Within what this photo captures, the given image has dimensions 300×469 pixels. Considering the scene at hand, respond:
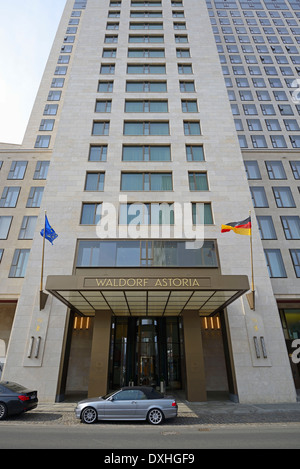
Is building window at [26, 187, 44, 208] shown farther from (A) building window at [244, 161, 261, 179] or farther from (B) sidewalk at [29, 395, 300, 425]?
(A) building window at [244, 161, 261, 179]

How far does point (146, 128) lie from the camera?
26000 mm

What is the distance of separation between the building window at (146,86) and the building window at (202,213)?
1460 centimetres

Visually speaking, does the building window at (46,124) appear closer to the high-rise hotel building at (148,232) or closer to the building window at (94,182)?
the high-rise hotel building at (148,232)

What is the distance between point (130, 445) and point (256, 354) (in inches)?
469

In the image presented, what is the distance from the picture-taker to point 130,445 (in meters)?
7.96

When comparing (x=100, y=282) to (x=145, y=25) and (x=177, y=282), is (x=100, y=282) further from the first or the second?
(x=145, y=25)

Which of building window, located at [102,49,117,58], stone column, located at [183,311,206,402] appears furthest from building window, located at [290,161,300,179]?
building window, located at [102,49,117,58]

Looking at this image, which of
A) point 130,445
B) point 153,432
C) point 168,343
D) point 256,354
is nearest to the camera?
point 130,445

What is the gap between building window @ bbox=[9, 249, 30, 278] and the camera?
2255cm

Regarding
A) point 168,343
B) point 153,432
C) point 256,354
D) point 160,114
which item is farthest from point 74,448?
point 160,114

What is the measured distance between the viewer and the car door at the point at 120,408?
36.7 feet

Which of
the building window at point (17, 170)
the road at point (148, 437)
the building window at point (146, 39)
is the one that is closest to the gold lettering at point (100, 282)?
the road at point (148, 437)

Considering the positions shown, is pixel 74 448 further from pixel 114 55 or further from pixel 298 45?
pixel 298 45

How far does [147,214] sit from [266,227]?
12.1 m
